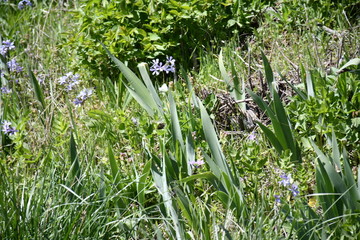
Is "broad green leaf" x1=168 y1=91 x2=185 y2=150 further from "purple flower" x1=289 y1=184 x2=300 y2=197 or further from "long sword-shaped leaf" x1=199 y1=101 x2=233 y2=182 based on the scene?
"purple flower" x1=289 y1=184 x2=300 y2=197

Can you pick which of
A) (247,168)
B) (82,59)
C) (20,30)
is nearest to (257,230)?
(247,168)

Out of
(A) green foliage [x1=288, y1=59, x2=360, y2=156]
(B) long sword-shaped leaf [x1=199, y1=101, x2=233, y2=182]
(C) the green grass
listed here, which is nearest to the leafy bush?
(C) the green grass

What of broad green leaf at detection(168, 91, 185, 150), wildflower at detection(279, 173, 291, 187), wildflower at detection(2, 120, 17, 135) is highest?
wildflower at detection(2, 120, 17, 135)

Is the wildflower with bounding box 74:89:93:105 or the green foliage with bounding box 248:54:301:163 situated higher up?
the wildflower with bounding box 74:89:93:105

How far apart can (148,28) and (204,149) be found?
3.88ft

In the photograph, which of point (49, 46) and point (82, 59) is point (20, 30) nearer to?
point (49, 46)

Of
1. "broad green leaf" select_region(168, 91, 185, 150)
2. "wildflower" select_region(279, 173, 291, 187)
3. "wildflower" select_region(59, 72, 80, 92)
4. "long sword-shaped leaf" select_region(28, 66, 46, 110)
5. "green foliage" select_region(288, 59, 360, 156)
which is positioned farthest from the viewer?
"wildflower" select_region(59, 72, 80, 92)

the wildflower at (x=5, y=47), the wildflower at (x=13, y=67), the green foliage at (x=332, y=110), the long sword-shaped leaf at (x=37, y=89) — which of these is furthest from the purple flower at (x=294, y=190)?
the wildflower at (x=5, y=47)

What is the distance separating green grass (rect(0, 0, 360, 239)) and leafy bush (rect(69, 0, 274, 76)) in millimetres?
93

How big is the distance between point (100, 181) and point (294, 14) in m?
2.10

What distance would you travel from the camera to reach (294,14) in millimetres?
3881

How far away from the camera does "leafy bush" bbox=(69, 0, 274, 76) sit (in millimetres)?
3609

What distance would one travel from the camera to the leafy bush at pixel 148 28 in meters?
3.61

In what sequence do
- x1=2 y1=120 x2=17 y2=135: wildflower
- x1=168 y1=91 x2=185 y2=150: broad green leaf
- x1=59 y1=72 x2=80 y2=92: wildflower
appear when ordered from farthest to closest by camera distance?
x1=59 y1=72 x2=80 y2=92: wildflower
x1=2 y1=120 x2=17 y2=135: wildflower
x1=168 y1=91 x2=185 y2=150: broad green leaf
